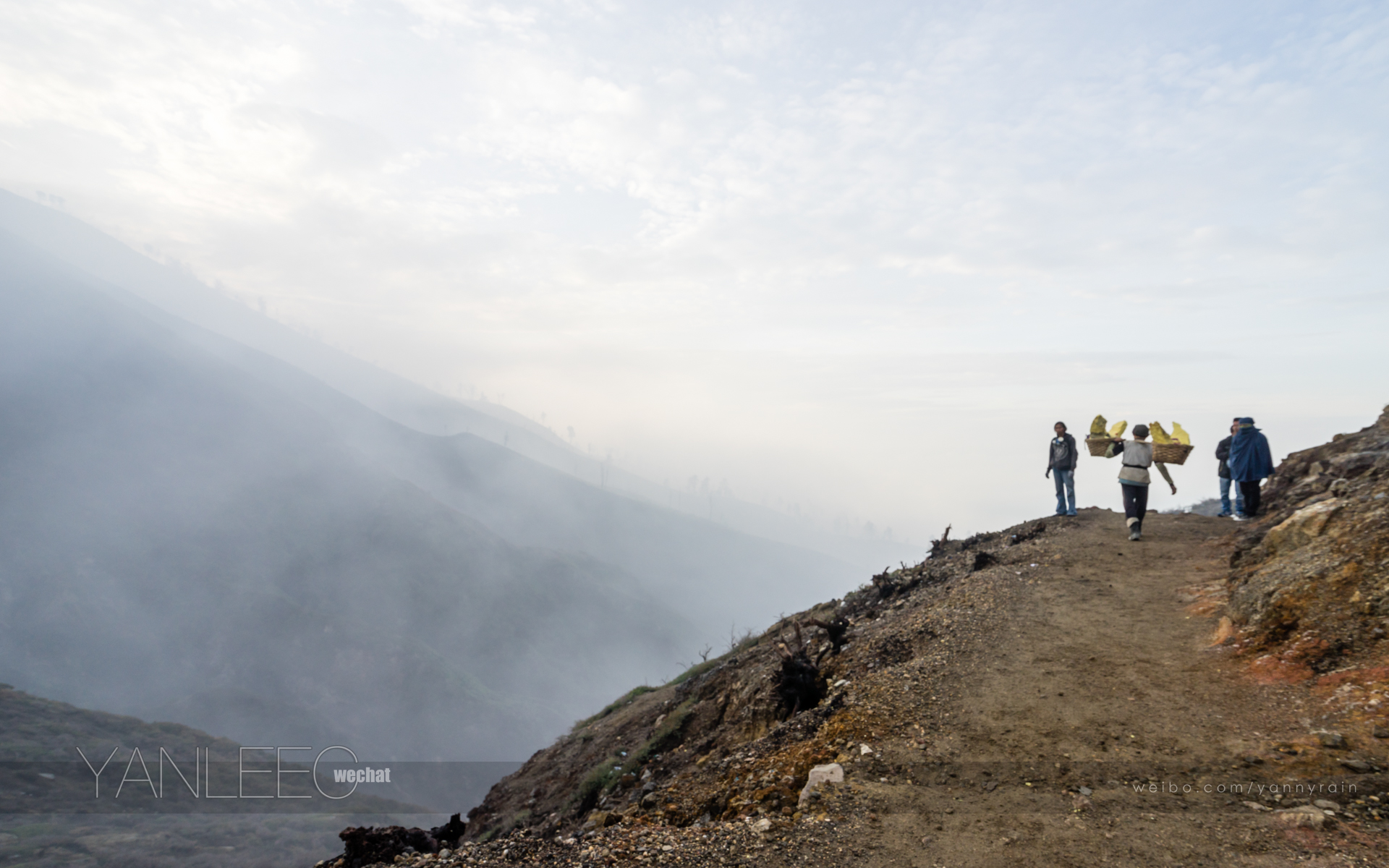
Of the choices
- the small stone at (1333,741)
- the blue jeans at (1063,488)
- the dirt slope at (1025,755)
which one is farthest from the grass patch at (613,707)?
the small stone at (1333,741)

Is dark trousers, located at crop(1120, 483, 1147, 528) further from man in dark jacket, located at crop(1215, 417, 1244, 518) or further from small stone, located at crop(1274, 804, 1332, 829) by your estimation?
small stone, located at crop(1274, 804, 1332, 829)

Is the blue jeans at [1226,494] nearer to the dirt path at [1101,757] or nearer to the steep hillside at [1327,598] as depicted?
the steep hillside at [1327,598]

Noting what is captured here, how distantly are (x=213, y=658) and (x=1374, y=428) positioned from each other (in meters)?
169

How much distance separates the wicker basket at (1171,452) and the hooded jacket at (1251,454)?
128 cm

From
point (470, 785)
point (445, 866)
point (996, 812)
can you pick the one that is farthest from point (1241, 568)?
point (470, 785)

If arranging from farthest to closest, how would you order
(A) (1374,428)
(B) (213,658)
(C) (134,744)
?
1. (B) (213,658)
2. (C) (134,744)
3. (A) (1374,428)

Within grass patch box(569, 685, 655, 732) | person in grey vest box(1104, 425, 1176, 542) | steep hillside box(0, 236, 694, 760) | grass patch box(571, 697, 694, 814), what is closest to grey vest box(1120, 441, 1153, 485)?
person in grey vest box(1104, 425, 1176, 542)

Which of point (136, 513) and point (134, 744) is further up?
point (136, 513)

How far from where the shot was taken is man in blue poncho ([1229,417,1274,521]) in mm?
11508

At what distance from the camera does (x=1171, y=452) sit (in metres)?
11.5

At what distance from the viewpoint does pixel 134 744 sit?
64625mm

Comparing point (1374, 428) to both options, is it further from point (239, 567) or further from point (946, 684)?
point (239, 567)

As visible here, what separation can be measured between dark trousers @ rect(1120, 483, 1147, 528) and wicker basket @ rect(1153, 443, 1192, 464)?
2.07ft

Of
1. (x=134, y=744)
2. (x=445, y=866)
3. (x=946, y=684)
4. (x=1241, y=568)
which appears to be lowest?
(x=134, y=744)
